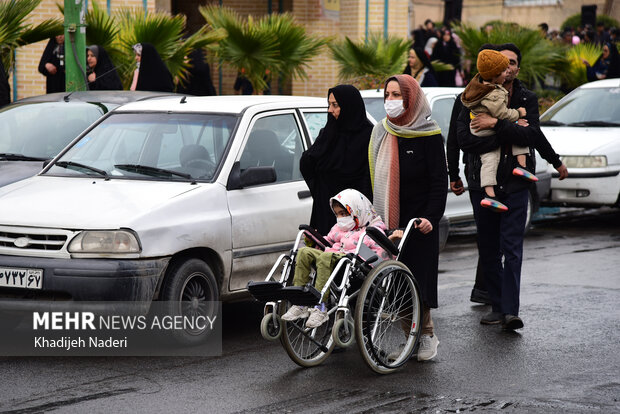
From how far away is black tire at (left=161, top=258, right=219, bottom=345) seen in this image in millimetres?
7008

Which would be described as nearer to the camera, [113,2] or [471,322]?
[471,322]

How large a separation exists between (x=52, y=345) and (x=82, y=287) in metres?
0.72

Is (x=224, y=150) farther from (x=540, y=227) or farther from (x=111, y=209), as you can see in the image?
(x=540, y=227)

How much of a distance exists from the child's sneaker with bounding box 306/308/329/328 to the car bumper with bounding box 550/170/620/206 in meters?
8.10

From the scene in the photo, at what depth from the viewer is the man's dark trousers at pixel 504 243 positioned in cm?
777

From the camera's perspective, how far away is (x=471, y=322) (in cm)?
824

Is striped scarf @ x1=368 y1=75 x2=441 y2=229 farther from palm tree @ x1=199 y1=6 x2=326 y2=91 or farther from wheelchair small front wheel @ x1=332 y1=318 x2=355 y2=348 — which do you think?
palm tree @ x1=199 y1=6 x2=326 y2=91

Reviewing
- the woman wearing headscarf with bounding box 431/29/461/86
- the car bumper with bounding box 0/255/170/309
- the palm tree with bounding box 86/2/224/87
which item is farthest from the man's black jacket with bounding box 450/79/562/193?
the woman wearing headscarf with bounding box 431/29/461/86

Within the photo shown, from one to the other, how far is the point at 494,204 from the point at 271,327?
82.2 inches

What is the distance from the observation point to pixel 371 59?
58.1 feet

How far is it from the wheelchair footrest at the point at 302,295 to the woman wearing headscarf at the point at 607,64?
601 inches

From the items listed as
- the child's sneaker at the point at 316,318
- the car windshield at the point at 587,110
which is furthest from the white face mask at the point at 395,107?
the car windshield at the point at 587,110

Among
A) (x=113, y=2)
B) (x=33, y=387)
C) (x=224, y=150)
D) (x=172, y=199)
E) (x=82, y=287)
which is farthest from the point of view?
(x=113, y=2)

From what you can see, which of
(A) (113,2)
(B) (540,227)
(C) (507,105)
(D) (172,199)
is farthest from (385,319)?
(A) (113,2)
